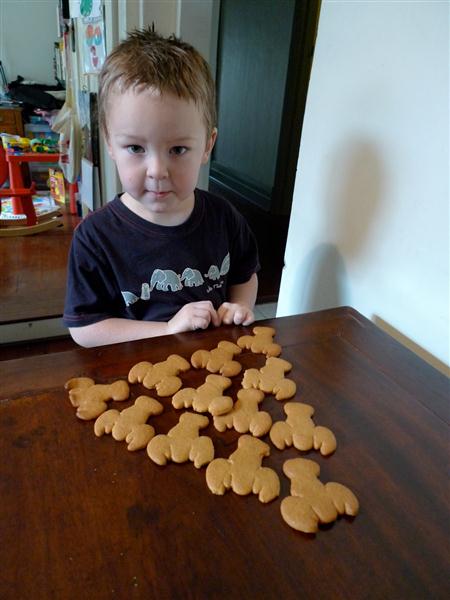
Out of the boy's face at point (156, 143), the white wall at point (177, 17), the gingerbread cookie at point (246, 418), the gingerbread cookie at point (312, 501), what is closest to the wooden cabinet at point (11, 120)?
the white wall at point (177, 17)

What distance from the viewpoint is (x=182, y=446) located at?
1.37 ft

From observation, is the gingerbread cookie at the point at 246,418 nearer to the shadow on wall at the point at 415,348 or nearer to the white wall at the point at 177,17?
the shadow on wall at the point at 415,348

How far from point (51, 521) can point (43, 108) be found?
3.60 m

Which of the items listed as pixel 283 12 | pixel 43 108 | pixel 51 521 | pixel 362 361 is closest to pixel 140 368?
pixel 51 521

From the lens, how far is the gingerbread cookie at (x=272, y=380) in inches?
19.8

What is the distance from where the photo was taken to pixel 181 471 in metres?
0.40

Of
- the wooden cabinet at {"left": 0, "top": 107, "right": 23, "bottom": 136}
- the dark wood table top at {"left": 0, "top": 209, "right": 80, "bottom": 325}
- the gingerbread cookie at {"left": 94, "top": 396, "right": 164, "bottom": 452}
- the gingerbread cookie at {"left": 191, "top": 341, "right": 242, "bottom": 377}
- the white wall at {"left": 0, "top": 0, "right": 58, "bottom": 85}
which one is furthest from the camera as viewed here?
the white wall at {"left": 0, "top": 0, "right": 58, "bottom": 85}

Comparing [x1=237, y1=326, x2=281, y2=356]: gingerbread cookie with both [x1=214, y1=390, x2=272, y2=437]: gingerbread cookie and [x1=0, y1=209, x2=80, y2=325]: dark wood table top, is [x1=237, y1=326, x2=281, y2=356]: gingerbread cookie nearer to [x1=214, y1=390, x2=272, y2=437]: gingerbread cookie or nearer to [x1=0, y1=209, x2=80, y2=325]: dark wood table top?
[x1=214, y1=390, x2=272, y2=437]: gingerbread cookie

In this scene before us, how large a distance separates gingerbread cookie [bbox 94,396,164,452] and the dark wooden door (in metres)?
1.53

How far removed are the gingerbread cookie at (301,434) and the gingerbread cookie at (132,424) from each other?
13 cm

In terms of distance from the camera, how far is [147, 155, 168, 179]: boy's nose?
60cm

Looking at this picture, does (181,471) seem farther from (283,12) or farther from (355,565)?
(283,12)

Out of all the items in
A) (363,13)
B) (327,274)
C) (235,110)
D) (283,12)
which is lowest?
(327,274)

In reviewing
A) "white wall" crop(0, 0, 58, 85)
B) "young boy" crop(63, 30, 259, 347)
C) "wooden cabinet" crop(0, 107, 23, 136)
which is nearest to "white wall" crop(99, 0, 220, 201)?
"young boy" crop(63, 30, 259, 347)
